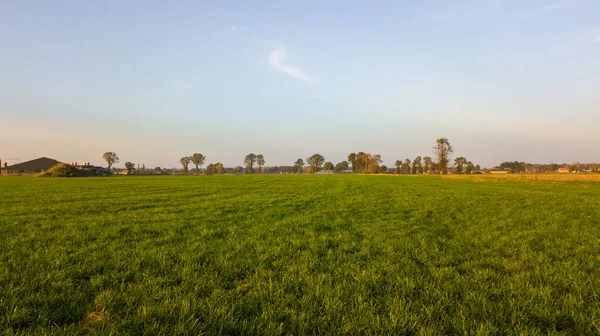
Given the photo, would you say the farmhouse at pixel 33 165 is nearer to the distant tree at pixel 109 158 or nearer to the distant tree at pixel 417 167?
the distant tree at pixel 109 158

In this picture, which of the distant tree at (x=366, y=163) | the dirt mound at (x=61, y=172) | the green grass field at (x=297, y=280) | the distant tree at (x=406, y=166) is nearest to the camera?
the green grass field at (x=297, y=280)

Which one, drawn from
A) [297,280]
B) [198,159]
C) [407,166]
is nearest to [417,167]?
[407,166]

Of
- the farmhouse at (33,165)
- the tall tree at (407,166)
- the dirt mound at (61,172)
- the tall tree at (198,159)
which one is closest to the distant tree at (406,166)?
the tall tree at (407,166)

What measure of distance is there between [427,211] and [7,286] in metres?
14.9

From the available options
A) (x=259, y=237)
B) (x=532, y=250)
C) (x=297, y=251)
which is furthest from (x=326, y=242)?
(x=532, y=250)

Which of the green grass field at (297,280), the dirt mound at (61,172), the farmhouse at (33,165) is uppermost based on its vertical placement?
the farmhouse at (33,165)

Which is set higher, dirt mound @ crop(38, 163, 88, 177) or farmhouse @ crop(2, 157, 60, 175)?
farmhouse @ crop(2, 157, 60, 175)

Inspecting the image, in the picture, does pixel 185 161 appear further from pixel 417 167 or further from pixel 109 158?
pixel 417 167

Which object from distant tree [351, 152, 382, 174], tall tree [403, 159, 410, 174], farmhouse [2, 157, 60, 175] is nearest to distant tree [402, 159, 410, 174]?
tall tree [403, 159, 410, 174]

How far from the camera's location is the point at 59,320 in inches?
135

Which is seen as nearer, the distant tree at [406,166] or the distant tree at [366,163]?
the distant tree at [366,163]

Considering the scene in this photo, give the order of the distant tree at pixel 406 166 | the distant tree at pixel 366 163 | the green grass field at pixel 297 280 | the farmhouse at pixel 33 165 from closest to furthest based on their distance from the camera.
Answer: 1. the green grass field at pixel 297 280
2. the farmhouse at pixel 33 165
3. the distant tree at pixel 366 163
4. the distant tree at pixel 406 166

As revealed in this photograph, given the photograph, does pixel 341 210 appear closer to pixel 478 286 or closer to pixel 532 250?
pixel 532 250

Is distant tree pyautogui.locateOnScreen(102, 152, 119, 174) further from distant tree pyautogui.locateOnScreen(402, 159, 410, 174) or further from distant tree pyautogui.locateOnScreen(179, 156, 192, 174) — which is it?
distant tree pyautogui.locateOnScreen(402, 159, 410, 174)
